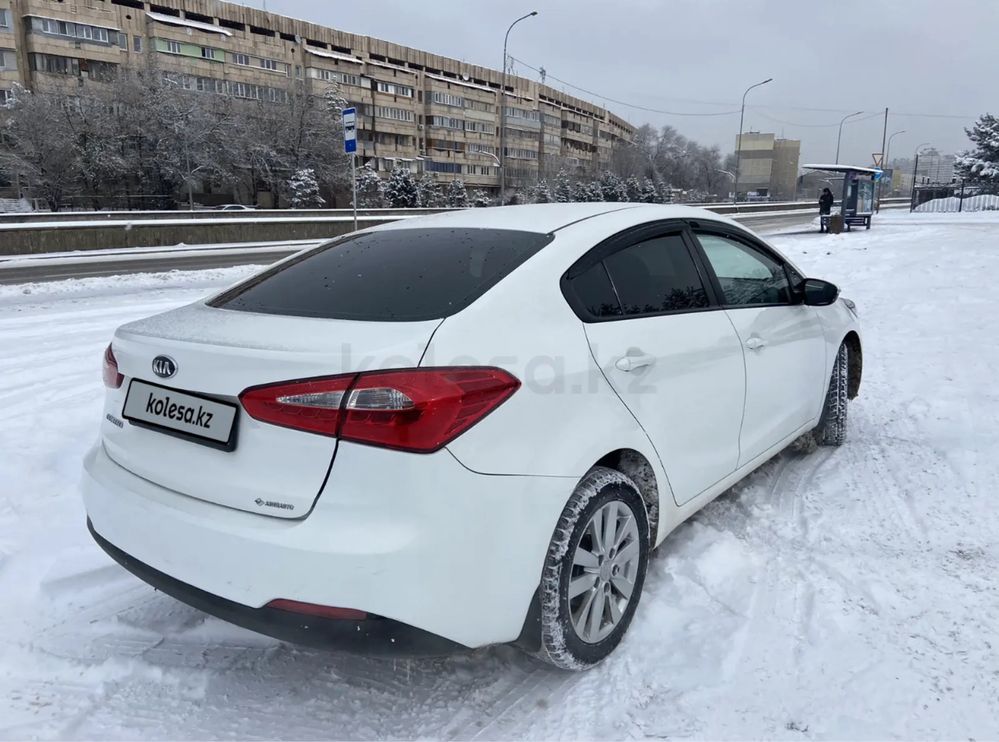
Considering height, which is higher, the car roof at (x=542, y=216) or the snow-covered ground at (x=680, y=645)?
the car roof at (x=542, y=216)

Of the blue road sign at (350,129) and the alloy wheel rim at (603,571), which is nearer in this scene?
the alloy wheel rim at (603,571)

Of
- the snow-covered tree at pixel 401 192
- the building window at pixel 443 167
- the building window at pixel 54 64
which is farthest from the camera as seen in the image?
the building window at pixel 443 167

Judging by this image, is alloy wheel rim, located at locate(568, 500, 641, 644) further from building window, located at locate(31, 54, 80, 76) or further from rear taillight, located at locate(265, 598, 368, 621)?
building window, located at locate(31, 54, 80, 76)

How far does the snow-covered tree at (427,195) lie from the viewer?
45.8 meters

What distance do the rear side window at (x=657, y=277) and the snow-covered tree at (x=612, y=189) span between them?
4985 cm

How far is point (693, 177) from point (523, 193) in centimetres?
5150

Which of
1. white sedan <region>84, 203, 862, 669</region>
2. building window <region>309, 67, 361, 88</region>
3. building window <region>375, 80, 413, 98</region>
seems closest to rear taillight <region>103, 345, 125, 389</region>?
white sedan <region>84, 203, 862, 669</region>

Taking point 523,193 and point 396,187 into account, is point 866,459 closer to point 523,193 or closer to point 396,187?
point 396,187

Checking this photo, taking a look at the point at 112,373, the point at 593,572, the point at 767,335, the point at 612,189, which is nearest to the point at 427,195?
the point at 612,189

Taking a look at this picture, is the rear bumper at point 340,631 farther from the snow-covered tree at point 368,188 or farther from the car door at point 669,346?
the snow-covered tree at point 368,188

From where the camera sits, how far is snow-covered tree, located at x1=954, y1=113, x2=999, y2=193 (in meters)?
48.8

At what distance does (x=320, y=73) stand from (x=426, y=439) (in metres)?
73.0

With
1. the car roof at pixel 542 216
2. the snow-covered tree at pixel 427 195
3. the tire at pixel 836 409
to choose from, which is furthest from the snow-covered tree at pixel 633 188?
the car roof at pixel 542 216

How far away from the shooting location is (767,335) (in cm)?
352
